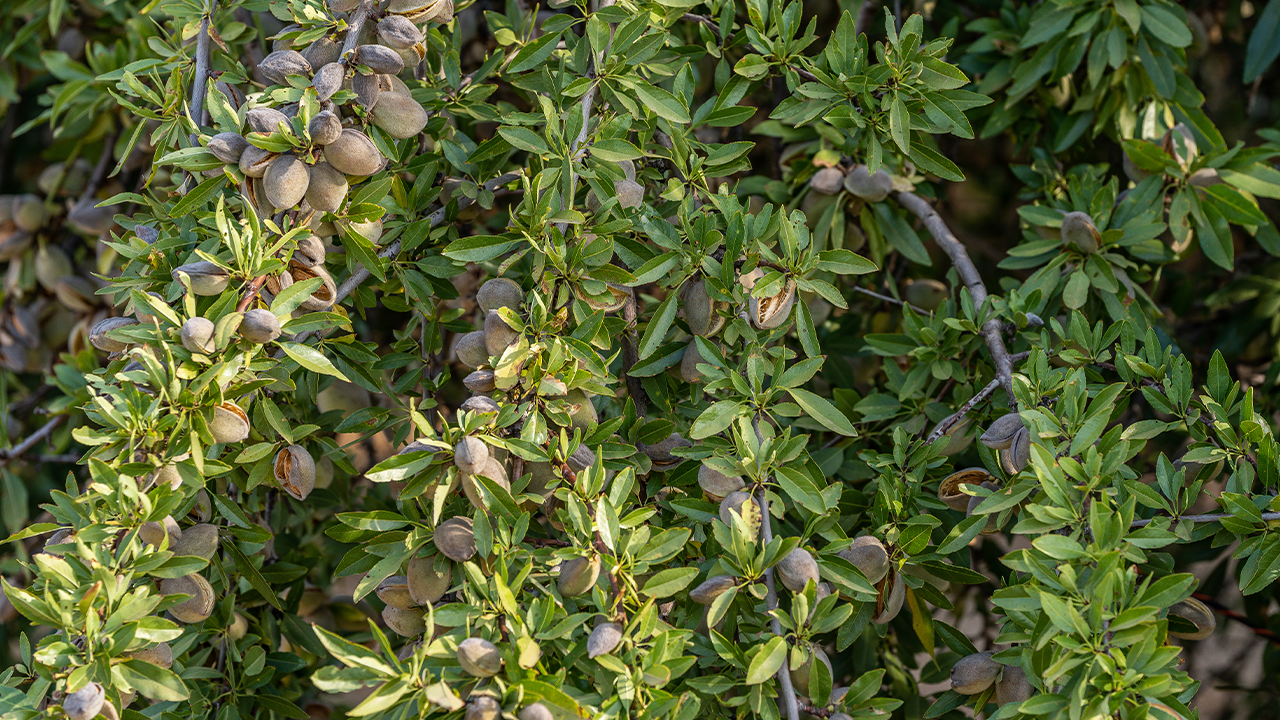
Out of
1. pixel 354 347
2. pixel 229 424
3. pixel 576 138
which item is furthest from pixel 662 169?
pixel 229 424

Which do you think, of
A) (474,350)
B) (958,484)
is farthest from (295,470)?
(958,484)

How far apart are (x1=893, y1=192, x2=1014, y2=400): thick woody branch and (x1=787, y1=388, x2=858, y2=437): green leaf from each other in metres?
0.16

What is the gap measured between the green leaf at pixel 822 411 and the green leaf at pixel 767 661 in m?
0.20

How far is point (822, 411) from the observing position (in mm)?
823

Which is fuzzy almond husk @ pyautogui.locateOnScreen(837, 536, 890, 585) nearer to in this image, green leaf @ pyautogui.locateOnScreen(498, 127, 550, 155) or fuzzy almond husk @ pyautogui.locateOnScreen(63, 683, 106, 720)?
green leaf @ pyautogui.locateOnScreen(498, 127, 550, 155)

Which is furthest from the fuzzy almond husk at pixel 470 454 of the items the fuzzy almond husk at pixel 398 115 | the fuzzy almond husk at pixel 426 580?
the fuzzy almond husk at pixel 398 115

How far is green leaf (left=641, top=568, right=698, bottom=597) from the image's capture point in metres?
0.69

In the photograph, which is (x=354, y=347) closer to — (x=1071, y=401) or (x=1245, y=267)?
(x=1071, y=401)

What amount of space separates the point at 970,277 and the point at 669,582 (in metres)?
0.59

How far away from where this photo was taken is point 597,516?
686mm

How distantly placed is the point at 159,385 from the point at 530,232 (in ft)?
1.01

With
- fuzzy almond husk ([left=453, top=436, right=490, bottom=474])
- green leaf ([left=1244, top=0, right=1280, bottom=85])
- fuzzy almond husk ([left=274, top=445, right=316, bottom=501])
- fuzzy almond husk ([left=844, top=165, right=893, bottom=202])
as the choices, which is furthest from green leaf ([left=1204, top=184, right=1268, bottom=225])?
fuzzy almond husk ([left=274, top=445, right=316, bottom=501])

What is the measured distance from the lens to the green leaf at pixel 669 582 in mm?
692

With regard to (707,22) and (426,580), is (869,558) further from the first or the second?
(707,22)
